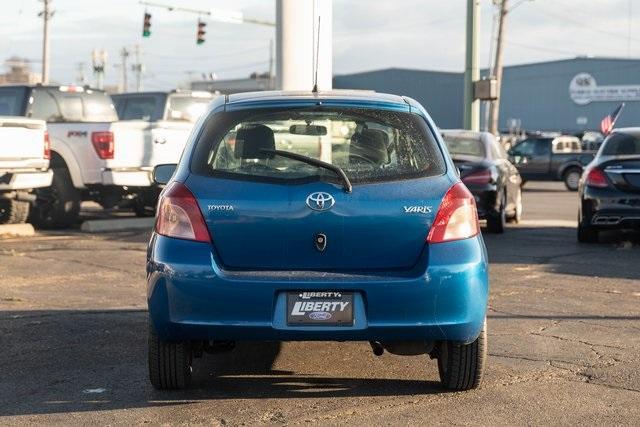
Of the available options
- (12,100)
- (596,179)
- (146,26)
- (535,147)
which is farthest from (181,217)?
(146,26)

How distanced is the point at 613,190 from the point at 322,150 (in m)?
8.25

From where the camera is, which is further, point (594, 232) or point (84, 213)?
point (84, 213)

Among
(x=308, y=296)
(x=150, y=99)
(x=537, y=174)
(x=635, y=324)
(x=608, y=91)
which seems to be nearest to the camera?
(x=308, y=296)

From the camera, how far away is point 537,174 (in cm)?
3288

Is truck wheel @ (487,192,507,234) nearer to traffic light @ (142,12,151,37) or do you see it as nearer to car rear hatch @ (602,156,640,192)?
car rear hatch @ (602,156,640,192)

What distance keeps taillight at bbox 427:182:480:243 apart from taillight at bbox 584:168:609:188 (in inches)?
331

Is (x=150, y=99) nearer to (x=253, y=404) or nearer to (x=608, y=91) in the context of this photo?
(x=253, y=404)

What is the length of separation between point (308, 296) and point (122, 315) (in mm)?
3344

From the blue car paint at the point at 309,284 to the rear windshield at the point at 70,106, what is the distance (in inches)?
454

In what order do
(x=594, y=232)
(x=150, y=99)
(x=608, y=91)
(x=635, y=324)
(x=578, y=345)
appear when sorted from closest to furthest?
1. (x=578, y=345)
2. (x=635, y=324)
3. (x=594, y=232)
4. (x=150, y=99)
5. (x=608, y=91)

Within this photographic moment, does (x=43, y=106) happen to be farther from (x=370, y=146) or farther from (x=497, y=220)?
(x=370, y=146)

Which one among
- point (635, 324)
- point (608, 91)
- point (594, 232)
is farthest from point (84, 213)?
point (608, 91)

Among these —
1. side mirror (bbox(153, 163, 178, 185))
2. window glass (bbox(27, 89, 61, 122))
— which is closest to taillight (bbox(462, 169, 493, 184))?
window glass (bbox(27, 89, 61, 122))

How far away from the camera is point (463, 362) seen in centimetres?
602
